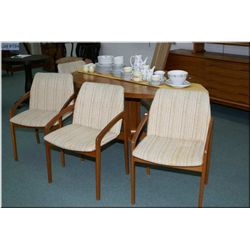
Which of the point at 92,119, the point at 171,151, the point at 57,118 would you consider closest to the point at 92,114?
the point at 92,119

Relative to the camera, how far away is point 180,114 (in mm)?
2357

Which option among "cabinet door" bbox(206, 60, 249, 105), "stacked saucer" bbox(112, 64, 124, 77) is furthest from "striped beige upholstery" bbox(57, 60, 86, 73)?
"cabinet door" bbox(206, 60, 249, 105)

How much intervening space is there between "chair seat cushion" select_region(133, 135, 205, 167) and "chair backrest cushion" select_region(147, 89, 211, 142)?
0.06 meters

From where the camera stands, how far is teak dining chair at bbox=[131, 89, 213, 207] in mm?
2146

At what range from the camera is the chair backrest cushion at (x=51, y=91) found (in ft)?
9.61

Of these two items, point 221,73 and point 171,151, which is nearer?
point 171,151

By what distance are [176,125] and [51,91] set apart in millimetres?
1241

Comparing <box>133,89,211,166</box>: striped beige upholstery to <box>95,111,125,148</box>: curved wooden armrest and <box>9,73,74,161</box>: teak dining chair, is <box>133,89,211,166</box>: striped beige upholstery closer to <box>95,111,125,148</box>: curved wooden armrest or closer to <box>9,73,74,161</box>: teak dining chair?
<box>95,111,125,148</box>: curved wooden armrest

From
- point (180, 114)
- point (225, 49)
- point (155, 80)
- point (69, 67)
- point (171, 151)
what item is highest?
point (225, 49)

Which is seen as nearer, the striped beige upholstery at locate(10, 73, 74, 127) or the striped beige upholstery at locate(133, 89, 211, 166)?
the striped beige upholstery at locate(133, 89, 211, 166)

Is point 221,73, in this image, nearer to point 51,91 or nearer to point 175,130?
point 175,130
